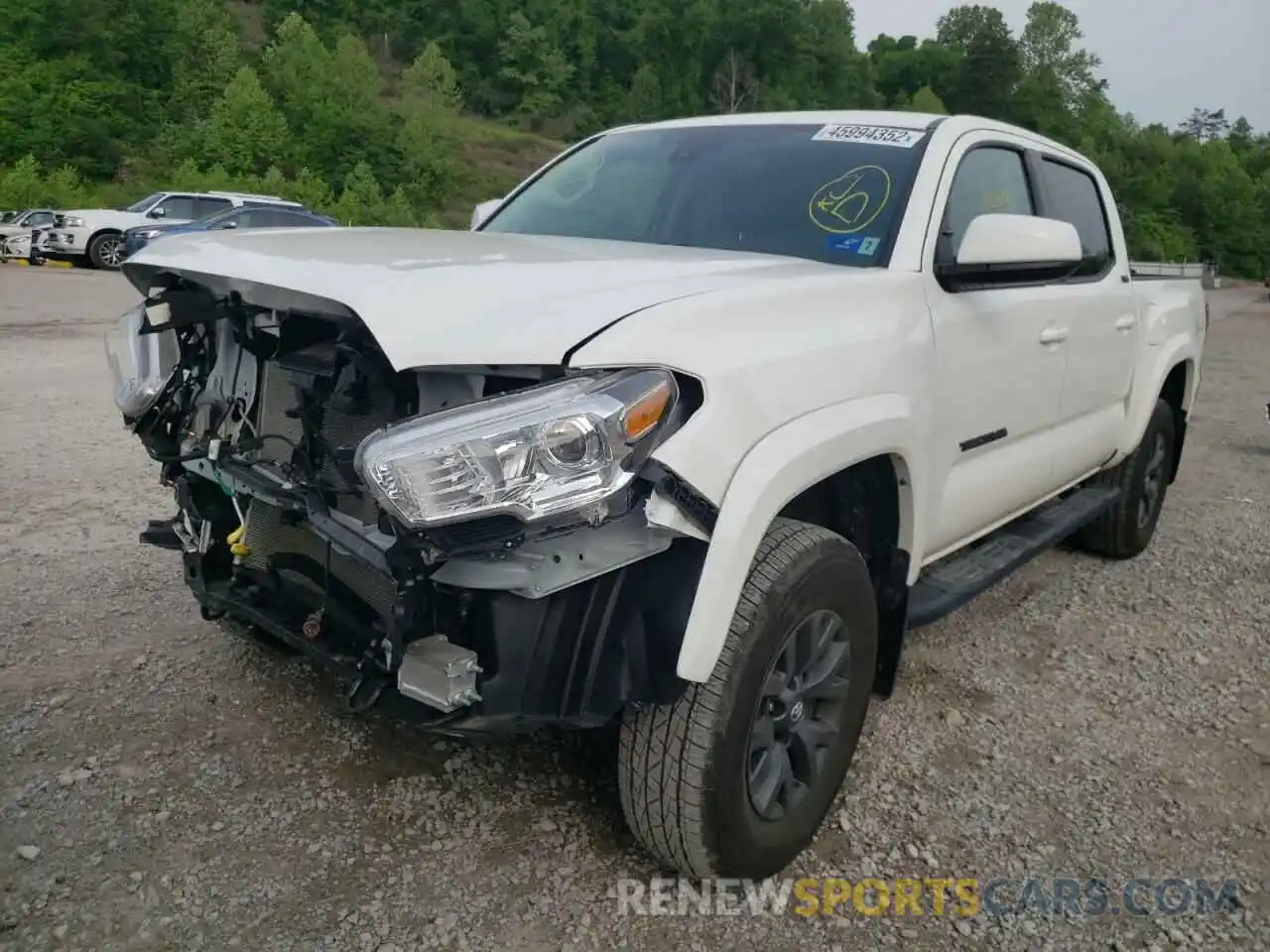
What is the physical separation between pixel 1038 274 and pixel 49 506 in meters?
4.49

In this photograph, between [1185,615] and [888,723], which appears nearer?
[888,723]

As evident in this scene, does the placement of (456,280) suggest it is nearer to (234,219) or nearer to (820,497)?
(820,497)

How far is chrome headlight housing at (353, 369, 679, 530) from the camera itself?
1.85 m

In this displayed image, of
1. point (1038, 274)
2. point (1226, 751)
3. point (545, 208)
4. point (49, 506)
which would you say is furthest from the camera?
point (49, 506)

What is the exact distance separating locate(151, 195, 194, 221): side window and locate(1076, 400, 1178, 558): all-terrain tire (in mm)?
20495

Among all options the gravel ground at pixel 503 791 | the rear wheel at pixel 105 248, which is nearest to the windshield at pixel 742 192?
the gravel ground at pixel 503 791

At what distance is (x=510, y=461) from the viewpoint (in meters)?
1.85

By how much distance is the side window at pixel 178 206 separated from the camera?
21.3m

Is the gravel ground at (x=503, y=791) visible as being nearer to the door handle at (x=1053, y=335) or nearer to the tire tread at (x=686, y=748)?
the tire tread at (x=686, y=748)

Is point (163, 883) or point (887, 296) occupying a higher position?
point (887, 296)

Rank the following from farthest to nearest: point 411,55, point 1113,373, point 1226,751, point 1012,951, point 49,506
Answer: point 411,55 < point 49,506 < point 1113,373 < point 1226,751 < point 1012,951

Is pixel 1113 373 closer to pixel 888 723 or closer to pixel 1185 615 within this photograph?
pixel 1185 615

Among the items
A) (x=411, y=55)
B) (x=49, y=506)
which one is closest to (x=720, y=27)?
(x=411, y=55)

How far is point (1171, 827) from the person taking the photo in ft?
9.05
